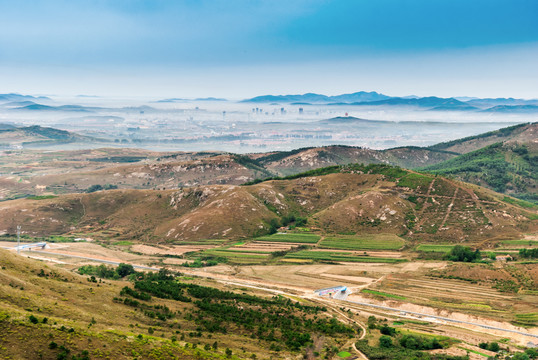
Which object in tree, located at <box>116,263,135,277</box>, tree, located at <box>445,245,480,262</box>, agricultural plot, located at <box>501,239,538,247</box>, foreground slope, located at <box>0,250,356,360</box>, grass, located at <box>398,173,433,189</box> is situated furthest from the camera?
grass, located at <box>398,173,433,189</box>

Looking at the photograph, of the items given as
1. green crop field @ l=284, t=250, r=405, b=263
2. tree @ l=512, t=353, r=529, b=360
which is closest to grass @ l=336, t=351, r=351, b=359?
tree @ l=512, t=353, r=529, b=360

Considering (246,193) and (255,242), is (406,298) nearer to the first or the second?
(255,242)

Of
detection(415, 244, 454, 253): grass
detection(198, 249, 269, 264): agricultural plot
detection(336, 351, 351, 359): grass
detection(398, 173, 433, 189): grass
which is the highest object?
detection(398, 173, 433, 189): grass

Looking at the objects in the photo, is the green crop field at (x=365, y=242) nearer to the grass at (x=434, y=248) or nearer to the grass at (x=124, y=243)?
the grass at (x=434, y=248)

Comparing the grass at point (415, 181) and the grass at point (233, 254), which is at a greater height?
the grass at point (415, 181)

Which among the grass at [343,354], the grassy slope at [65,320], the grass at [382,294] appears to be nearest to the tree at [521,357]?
the grass at [343,354]

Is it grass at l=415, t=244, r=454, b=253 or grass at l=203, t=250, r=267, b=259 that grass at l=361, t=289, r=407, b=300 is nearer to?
grass at l=415, t=244, r=454, b=253

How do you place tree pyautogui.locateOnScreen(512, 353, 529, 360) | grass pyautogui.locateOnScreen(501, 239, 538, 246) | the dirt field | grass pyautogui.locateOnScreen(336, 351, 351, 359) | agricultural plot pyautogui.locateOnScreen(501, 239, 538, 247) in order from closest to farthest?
tree pyautogui.locateOnScreen(512, 353, 529, 360)
grass pyautogui.locateOnScreen(336, 351, 351, 359)
agricultural plot pyautogui.locateOnScreen(501, 239, 538, 247)
grass pyautogui.locateOnScreen(501, 239, 538, 246)
the dirt field
